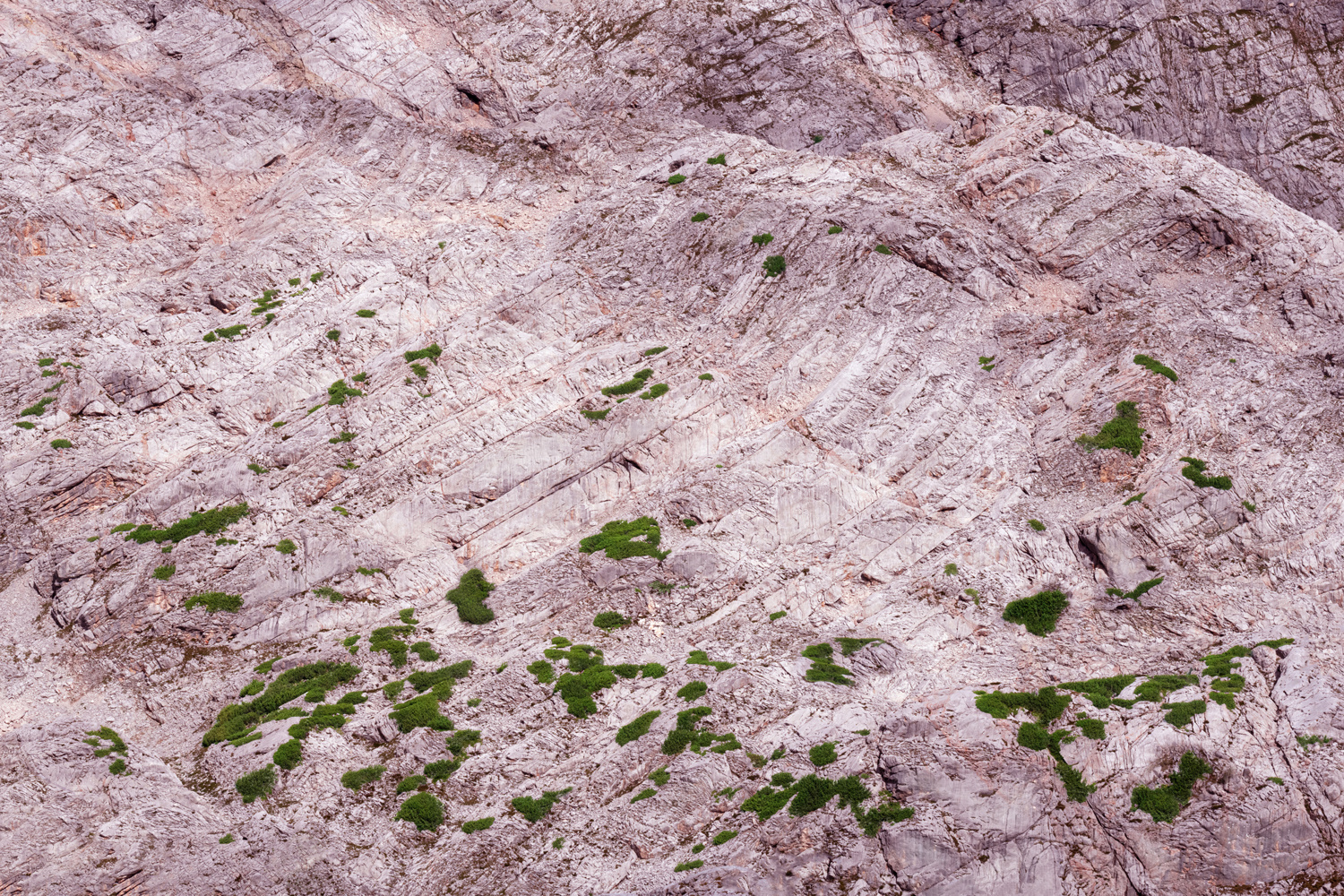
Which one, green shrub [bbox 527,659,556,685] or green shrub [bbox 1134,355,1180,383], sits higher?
green shrub [bbox 1134,355,1180,383]

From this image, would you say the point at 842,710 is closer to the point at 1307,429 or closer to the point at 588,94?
the point at 1307,429

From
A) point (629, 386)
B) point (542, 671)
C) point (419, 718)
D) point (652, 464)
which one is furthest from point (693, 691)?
point (629, 386)

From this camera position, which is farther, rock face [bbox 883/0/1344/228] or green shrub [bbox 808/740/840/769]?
rock face [bbox 883/0/1344/228]

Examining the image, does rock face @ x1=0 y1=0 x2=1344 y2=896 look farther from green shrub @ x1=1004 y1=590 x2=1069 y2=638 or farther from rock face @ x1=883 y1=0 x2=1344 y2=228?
rock face @ x1=883 y1=0 x2=1344 y2=228

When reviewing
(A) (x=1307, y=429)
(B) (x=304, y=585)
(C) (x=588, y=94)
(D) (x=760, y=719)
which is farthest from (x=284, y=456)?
(A) (x=1307, y=429)

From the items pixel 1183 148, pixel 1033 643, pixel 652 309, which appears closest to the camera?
pixel 1033 643

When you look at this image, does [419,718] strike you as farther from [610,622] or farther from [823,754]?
[823,754]

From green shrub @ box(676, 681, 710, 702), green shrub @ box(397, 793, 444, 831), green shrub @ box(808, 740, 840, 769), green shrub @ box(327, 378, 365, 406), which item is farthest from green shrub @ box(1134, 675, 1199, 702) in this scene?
green shrub @ box(327, 378, 365, 406)
